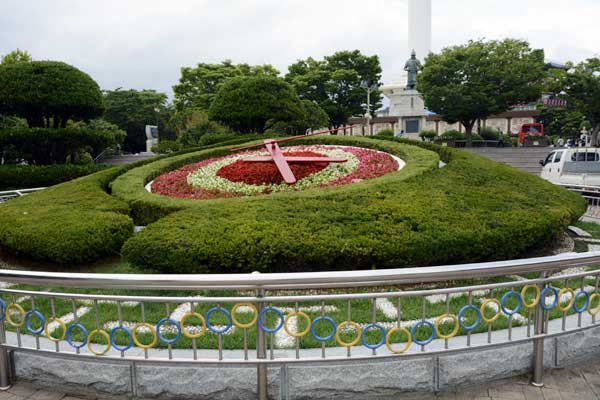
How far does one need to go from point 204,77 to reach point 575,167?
87.6 ft

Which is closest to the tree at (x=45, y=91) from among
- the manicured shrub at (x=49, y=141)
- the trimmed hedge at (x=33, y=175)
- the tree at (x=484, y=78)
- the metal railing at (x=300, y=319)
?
the manicured shrub at (x=49, y=141)

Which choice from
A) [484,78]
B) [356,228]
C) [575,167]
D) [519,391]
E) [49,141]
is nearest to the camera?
[519,391]

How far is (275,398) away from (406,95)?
1228 inches

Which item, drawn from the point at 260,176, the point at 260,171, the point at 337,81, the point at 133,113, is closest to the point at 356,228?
the point at 260,176

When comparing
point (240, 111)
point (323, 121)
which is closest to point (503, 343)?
point (240, 111)

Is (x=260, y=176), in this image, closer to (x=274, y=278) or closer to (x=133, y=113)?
(x=274, y=278)

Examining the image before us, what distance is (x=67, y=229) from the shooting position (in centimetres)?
553

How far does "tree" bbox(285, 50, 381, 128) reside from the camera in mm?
33375

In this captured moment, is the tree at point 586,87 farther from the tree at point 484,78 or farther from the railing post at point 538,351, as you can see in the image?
the railing post at point 538,351

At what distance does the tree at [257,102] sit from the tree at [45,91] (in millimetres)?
4916

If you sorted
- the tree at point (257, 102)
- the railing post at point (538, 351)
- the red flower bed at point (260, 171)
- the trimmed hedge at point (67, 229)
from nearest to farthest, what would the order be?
the railing post at point (538, 351) < the trimmed hedge at point (67, 229) < the red flower bed at point (260, 171) < the tree at point (257, 102)

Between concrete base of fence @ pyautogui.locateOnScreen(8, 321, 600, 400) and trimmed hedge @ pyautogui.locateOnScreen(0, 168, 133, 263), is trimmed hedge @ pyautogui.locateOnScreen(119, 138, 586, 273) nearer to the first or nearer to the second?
trimmed hedge @ pyautogui.locateOnScreen(0, 168, 133, 263)

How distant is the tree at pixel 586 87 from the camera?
24453 millimetres

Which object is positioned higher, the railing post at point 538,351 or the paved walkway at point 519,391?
the railing post at point 538,351
